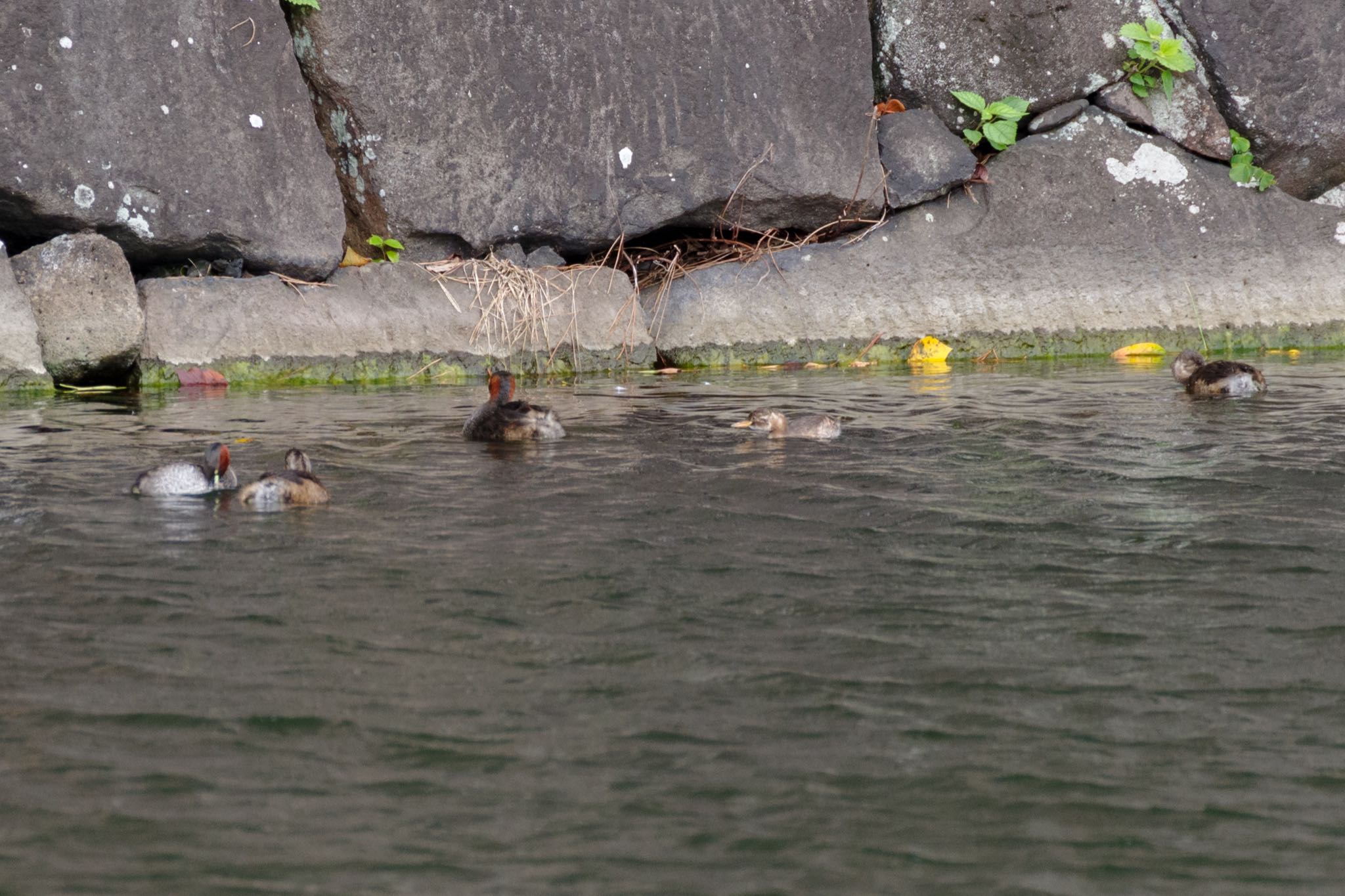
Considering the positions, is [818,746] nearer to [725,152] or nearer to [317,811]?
[317,811]

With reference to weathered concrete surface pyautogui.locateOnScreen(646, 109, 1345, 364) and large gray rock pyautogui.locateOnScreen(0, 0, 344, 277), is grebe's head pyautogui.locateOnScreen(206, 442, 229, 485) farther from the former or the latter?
weathered concrete surface pyautogui.locateOnScreen(646, 109, 1345, 364)

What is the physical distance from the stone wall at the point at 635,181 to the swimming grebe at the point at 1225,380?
2.70m

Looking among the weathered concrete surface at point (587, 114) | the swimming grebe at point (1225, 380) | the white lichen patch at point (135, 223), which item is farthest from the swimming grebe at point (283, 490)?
the swimming grebe at point (1225, 380)

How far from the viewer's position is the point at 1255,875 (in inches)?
98.3

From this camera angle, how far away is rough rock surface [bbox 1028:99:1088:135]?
463 inches

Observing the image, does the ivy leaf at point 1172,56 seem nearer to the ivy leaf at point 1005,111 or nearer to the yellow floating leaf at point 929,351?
the ivy leaf at point 1005,111

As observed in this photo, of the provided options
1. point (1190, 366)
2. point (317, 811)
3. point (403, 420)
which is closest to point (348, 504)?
point (403, 420)

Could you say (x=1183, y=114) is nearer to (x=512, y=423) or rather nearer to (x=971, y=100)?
(x=971, y=100)

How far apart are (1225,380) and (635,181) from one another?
4487 millimetres

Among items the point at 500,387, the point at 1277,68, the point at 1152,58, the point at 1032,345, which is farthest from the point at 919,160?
the point at 500,387

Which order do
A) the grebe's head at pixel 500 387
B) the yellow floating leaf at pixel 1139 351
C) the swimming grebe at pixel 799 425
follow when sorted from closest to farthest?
the swimming grebe at pixel 799 425 < the grebe's head at pixel 500 387 < the yellow floating leaf at pixel 1139 351

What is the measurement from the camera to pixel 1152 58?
11602 mm

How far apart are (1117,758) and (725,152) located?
833 centimetres

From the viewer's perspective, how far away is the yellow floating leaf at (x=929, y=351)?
11.1m
